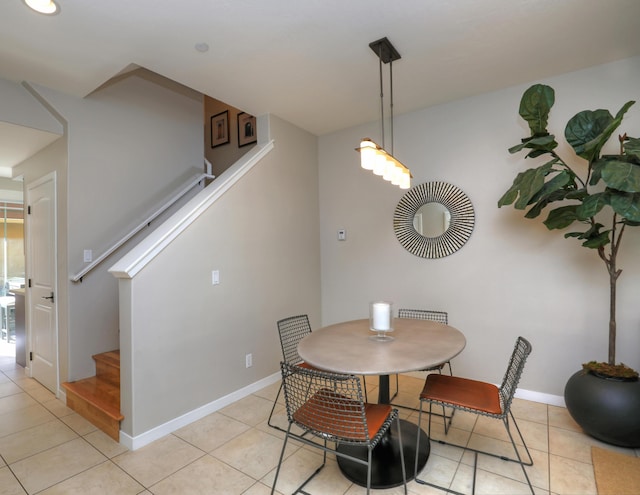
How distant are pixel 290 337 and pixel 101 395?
1.58m

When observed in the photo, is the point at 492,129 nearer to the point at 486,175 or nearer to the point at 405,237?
the point at 486,175

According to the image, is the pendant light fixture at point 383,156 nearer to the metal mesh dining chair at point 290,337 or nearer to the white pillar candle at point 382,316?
the white pillar candle at point 382,316

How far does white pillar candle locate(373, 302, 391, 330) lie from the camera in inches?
88.4

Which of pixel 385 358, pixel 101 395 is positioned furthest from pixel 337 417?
pixel 101 395

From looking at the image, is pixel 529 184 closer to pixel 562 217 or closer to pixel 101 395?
pixel 562 217

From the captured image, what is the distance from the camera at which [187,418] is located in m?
2.68

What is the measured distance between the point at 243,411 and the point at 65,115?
9.82 feet

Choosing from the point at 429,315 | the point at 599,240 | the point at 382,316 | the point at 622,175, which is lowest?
the point at 429,315

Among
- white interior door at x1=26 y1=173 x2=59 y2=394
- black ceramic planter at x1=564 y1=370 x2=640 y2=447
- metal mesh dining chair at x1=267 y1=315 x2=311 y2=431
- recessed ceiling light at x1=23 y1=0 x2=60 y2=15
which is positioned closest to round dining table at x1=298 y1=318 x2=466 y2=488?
metal mesh dining chair at x1=267 y1=315 x2=311 y2=431

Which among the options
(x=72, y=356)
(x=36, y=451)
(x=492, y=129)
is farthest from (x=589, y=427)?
(x=72, y=356)

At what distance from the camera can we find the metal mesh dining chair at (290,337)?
8.89 ft

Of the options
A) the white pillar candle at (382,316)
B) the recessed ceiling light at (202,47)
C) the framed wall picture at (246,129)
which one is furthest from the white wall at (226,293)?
the white pillar candle at (382,316)

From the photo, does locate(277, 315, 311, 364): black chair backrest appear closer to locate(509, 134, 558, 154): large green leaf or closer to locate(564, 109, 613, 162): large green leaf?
locate(509, 134, 558, 154): large green leaf

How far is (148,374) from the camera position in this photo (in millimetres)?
2449
